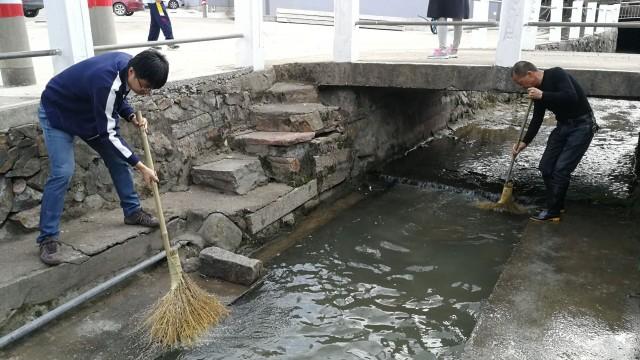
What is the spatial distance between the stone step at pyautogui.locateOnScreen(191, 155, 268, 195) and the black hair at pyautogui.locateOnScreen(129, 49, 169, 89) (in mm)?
1906

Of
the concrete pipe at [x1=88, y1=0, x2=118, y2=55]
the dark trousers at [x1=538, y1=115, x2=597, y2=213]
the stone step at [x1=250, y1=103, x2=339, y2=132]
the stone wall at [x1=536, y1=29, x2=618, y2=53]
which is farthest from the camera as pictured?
the stone wall at [x1=536, y1=29, x2=618, y2=53]

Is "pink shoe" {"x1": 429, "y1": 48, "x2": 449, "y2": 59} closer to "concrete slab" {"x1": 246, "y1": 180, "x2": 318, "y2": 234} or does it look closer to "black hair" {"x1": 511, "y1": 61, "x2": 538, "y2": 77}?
"black hair" {"x1": 511, "y1": 61, "x2": 538, "y2": 77}

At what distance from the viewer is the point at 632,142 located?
9758 millimetres

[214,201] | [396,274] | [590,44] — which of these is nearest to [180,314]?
[214,201]

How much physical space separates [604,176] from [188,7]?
22452 mm

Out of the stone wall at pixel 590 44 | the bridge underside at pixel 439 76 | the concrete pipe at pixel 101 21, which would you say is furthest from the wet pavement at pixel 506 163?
the concrete pipe at pixel 101 21

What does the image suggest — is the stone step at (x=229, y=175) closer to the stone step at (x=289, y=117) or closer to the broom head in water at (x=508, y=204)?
the stone step at (x=289, y=117)

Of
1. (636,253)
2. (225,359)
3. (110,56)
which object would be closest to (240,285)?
(225,359)

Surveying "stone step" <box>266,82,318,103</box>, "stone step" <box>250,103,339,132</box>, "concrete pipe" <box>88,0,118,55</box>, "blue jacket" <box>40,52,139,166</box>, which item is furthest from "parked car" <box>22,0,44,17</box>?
"blue jacket" <box>40,52,139,166</box>

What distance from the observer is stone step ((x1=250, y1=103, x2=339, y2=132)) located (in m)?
6.38

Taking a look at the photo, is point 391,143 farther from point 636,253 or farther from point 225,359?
point 225,359

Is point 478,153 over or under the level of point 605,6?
under

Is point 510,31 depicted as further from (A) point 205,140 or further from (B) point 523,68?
(A) point 205,140

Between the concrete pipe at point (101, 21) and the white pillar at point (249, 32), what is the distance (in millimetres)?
1465
